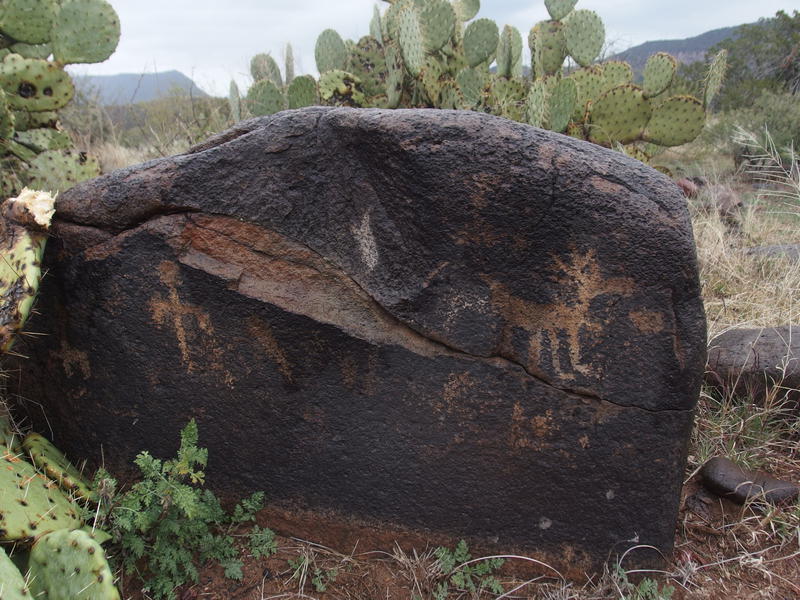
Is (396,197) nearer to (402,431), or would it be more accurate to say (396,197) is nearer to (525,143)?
(525,143)

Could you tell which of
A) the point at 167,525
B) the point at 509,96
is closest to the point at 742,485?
the point at 167,525

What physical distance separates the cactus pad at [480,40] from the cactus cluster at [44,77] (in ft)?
8.72

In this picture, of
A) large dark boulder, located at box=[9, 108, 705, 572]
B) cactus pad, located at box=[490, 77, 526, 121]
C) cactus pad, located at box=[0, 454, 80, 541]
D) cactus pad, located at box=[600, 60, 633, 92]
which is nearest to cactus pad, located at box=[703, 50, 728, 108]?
cactus pad, located at box=[600, 60, 633, 92]

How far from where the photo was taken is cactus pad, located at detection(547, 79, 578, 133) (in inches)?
177

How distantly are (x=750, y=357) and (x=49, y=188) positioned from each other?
350cm

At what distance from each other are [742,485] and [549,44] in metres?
4.27

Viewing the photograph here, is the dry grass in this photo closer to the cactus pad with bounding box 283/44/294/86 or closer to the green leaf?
the green leaf

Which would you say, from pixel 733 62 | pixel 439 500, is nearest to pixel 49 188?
pixel 439 500

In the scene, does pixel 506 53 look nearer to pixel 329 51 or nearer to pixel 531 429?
pixel 329 51

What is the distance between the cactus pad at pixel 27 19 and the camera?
369cm

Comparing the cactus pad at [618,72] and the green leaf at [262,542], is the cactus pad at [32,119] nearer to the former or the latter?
the green leaf at [262,542]

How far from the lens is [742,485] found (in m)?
2.49

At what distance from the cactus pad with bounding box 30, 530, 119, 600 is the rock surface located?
2.44m

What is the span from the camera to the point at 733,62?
1534cm
